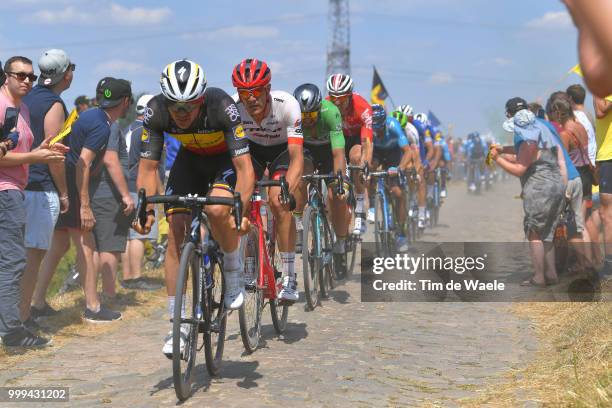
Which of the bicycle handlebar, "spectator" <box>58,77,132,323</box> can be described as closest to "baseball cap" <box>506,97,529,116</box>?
"spectator" <box>58,77,132,323</box>

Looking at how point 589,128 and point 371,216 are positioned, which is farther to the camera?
point 371,216

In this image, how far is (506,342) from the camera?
7281 millimetres

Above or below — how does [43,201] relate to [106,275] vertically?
above

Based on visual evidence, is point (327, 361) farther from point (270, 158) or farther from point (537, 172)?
point (537, 172)

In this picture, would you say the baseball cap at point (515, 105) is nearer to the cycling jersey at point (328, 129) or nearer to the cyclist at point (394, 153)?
the cycling jersey at point (328, 129)

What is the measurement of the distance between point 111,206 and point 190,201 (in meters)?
3.66

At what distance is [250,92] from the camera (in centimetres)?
703

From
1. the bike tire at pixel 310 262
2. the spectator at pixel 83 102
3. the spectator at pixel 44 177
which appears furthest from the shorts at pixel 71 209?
the spectator at pixel 83 102

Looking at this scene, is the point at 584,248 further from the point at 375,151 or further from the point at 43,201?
the point at 43,201

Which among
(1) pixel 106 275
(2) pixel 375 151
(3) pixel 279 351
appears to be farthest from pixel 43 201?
(2) pixel 375 151

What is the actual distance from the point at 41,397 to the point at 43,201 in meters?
2.27

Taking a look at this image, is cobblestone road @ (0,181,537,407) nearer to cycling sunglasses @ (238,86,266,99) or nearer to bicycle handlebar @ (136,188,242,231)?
bicycle handlebar @ (136,188,242,231)

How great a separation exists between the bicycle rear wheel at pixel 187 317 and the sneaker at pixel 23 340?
2081 millimetres

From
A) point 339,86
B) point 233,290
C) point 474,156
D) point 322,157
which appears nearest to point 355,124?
point 339,86
